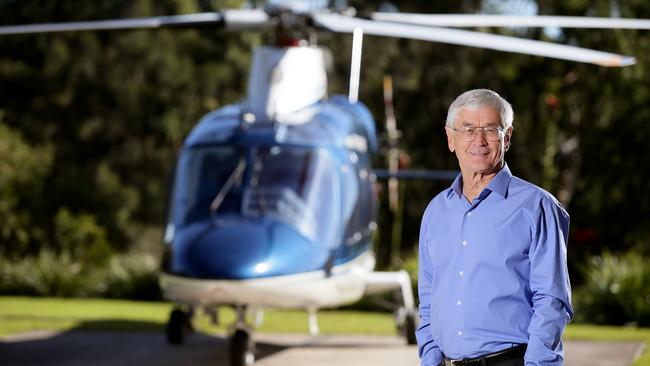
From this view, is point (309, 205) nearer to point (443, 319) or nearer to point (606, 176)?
point (443, 319)

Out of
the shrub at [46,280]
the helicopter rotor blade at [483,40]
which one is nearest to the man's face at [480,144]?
the helicopter rotor blade at [483,40]

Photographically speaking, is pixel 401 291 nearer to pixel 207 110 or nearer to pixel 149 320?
pixel 149 320

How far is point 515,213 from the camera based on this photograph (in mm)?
3496

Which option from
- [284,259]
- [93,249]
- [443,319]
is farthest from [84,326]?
[443,319]

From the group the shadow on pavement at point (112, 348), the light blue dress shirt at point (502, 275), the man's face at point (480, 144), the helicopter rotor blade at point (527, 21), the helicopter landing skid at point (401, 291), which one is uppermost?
the helicopter rotor blade at point (527, 21)

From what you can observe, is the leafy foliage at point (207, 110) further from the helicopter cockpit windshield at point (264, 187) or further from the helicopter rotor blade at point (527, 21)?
the helicopter rotor blade at point (527, 21)

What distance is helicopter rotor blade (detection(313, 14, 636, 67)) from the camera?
23.9 feet

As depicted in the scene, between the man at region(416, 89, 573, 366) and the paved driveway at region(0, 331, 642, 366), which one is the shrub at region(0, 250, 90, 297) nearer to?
the paved driveway at region(0, 331, 642, 366)

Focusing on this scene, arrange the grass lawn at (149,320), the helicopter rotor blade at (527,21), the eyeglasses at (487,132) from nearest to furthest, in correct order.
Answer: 1. the eyeglasses at (487,132)
2. the helicopter rotor blade at (527,21)
3. the grass lawn at (149,320)

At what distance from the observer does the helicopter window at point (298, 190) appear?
961 centimetres

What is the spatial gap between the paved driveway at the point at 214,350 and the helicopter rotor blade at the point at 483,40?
9.95ft

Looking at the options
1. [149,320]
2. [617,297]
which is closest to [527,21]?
[617,297]

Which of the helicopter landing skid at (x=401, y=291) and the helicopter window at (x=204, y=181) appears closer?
the helicopter window at (x=204, y=181)

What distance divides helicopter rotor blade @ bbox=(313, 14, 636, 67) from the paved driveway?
A: 303cm
